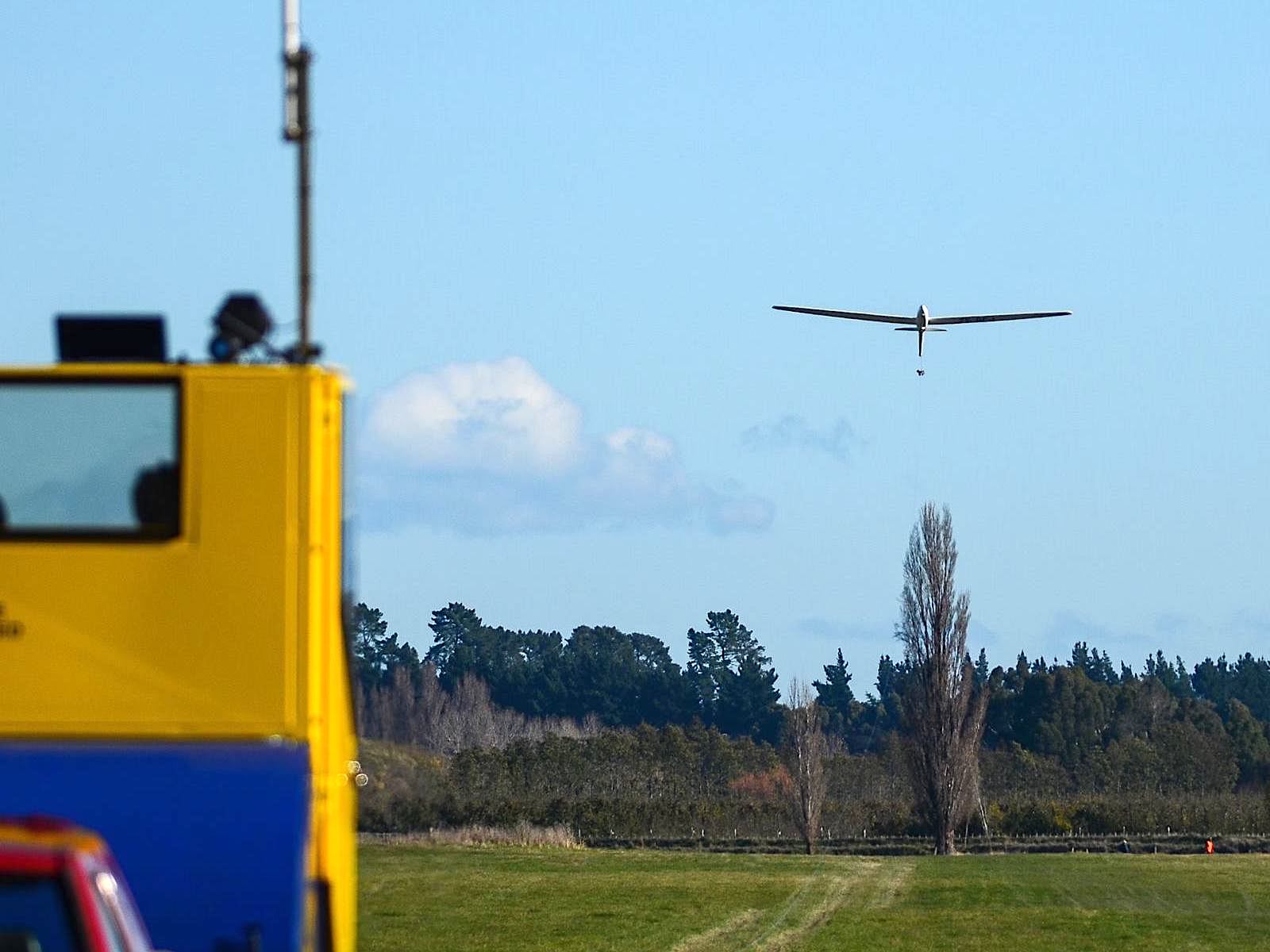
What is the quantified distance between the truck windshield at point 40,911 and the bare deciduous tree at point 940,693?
7464 cm

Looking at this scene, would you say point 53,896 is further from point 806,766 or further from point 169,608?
point 806,766

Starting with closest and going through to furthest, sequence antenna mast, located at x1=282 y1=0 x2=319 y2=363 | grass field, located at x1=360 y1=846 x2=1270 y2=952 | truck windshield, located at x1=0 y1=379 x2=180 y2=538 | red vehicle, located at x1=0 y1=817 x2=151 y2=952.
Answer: red vehicle, located at x1=0 y1=817 x2=151 y2=952, truck windshield, located at x1=0 y1=379 x2=180 y2=538, antenna mast, located at x1=282 y1=0 x2=319 y2=363, grass field, located at x1=360 y1=846 x2=1270 y2=952

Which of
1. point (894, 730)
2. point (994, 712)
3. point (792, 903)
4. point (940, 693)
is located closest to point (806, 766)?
point (940, 693)

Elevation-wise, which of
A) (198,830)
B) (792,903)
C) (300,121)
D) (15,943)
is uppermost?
(300,121)

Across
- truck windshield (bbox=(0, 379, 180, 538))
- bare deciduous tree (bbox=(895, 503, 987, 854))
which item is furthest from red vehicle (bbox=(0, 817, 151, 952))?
bare deciduous tree (bbox=(895, 503, 987, 854))

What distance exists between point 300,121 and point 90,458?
2320 millimetres

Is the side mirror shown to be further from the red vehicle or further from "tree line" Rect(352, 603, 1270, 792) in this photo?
"tree line" Rect(352, 603, 1270, 792)

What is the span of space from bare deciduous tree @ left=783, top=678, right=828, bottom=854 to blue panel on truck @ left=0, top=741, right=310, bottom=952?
79.0 metres

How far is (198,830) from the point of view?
675cm

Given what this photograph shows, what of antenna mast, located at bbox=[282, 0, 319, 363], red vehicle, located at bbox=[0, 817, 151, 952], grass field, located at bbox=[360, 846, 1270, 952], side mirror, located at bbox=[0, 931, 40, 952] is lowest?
grass field, located at bbox=[360, 846, 1270, 952]

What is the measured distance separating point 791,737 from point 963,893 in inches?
1856

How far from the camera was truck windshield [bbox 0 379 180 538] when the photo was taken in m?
7.32

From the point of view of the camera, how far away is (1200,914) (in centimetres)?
4053

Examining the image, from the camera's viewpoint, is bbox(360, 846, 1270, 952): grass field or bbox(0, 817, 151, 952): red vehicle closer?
bbox(0, 817, 151, 952): red vehicle
